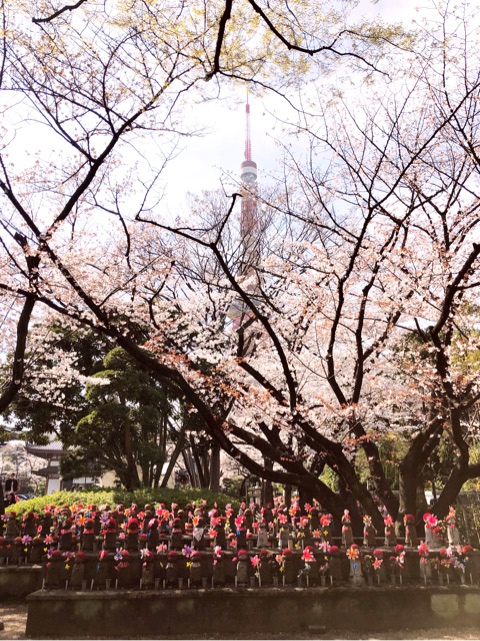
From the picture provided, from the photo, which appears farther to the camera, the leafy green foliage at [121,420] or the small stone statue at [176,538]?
the leafy green foliage at [121,420]

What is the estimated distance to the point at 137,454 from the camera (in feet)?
51.4

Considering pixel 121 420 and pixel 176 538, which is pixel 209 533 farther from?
pixel 121 420

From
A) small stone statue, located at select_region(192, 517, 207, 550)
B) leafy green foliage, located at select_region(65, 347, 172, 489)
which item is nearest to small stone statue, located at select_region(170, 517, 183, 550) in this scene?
small stone statue, located at select_region(192, 517, 207, 550)

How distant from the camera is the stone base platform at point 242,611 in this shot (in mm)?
5035

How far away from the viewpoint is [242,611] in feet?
16.9

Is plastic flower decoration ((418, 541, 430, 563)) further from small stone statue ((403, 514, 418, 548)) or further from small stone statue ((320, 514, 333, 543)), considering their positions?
small stone statue ((320, 514, 333, 543))

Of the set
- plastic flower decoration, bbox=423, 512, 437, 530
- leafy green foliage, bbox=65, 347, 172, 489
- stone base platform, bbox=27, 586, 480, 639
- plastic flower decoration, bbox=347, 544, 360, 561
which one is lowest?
stone base platform, bbox=27, 586, 480, 639

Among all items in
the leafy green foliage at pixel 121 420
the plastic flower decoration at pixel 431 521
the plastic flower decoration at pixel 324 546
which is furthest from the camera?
the leafy green foliage at pixel 121 420

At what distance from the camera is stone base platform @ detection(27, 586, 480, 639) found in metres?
5.04

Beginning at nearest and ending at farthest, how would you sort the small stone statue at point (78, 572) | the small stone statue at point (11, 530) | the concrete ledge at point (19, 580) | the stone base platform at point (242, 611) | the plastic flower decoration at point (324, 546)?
the stone base platform at point (242, 611), the small stone statue at point (78, 572), the plastic flower decoration at point (324, 546), the concrete ledge at point (19, 580), the small stone statue at point (11, 530)

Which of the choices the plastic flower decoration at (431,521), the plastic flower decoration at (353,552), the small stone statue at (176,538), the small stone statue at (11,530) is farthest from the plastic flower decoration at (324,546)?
the small stone statue at (11,530)

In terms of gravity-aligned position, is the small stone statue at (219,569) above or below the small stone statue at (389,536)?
below

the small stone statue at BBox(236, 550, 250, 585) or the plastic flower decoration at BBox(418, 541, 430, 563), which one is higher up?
the plastic flower decoration at BBox(418, 541, 430, 563)

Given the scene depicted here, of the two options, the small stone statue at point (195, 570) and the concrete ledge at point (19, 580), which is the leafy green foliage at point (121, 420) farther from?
the small stone statue at point (195, 570)
